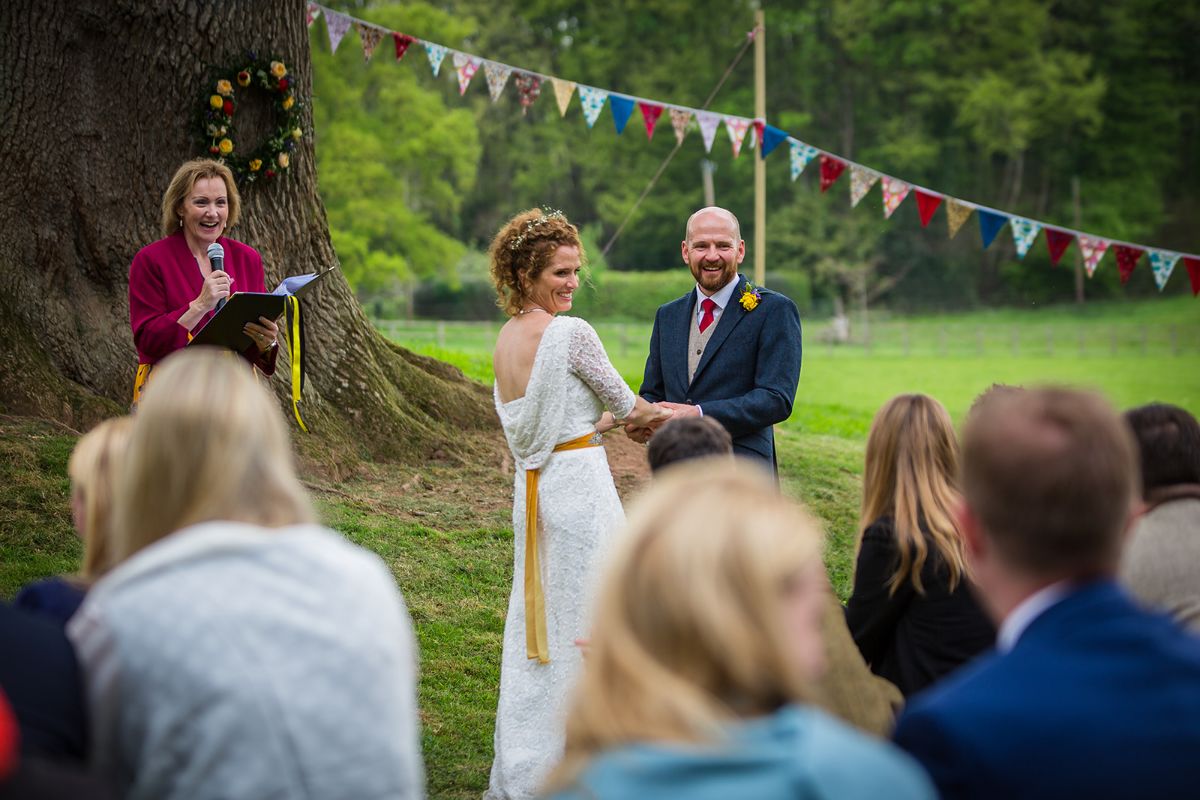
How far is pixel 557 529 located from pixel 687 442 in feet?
4.63

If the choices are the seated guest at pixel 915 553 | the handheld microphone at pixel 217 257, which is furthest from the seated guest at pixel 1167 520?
the handheld microphone at pixel 217 257

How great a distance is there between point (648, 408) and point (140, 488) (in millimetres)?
2568

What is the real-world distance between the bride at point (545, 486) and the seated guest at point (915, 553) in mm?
1200

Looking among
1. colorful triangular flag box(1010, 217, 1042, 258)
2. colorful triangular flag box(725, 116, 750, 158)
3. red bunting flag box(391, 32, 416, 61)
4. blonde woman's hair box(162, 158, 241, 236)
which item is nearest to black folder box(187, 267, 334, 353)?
blonde woman's hair box(162, 158, 241, 236)

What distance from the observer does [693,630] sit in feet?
5.14

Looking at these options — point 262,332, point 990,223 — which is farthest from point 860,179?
point 262,332

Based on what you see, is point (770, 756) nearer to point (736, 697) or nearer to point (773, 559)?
point (736, 697)

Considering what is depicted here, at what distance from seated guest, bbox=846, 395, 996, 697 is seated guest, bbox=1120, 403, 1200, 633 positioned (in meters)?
0.42

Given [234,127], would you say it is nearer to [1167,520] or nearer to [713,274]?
[713,274]

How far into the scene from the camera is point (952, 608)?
316 centimetres

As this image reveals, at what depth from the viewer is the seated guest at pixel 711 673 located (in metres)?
1.48

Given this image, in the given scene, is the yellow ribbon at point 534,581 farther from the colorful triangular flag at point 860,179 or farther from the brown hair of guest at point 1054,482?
the colorful triangular flag at point 860,179

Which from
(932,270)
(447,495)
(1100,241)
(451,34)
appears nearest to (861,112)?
(932,270)

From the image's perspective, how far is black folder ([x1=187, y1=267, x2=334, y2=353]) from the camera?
183 inches
